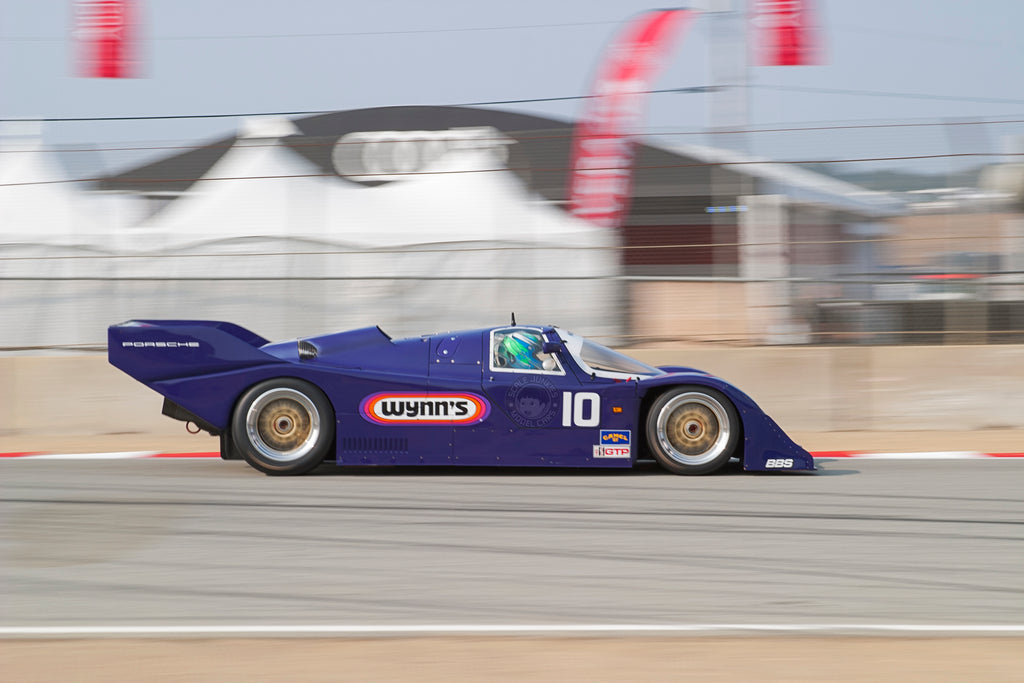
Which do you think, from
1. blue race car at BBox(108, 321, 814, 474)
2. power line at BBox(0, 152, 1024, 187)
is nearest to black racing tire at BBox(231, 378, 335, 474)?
blue race car at BBox(108, 321, 814, 474)

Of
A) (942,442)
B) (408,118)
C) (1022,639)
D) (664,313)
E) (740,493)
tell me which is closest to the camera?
(1022,639)

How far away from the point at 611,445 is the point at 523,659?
404 centimetres

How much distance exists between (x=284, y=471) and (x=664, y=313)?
4661mm

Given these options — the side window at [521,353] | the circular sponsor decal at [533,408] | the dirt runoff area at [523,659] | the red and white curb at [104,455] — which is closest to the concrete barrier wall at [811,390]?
the red and white curb at [104,455]

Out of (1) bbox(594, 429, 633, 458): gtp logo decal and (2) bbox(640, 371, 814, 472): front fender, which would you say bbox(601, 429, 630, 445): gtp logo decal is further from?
(2) bbox(640, 371, 814, 472): front fender

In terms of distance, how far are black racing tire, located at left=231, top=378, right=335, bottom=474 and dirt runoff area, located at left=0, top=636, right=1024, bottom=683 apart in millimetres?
Answer: 3838

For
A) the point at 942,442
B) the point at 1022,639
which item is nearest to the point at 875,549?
the point at 1022,639

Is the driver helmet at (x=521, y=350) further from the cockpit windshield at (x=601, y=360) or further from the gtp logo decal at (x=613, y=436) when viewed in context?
the gtp logo decal at (x=613, y=436)

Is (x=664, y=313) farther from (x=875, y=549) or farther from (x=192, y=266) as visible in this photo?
(x=875, y=549)

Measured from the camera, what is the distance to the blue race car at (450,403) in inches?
298

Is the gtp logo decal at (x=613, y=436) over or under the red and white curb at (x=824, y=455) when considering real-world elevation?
over

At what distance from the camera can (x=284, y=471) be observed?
768cm

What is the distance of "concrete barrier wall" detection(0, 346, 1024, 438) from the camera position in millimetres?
10633

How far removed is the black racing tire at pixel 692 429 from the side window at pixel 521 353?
76 cm
